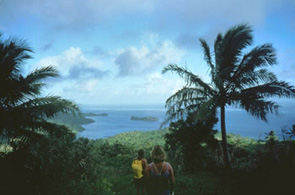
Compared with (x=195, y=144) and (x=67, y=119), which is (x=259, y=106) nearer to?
(x=195, y=144)

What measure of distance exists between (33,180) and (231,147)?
30.4ft

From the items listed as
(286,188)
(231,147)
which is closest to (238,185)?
(286,188)

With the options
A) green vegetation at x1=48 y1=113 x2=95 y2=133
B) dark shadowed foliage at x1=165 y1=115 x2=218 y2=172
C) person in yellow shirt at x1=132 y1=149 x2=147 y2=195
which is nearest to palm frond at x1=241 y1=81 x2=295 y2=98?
dark shadowed foliage at x1=165 y1=115 x2=218 y2=172

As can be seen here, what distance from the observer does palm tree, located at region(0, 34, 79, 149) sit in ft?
21.6

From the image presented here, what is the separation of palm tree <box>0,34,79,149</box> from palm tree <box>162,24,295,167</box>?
4745mm

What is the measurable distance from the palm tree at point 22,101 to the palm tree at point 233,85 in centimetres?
475

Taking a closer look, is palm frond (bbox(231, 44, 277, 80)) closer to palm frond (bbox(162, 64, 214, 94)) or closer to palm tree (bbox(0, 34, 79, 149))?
palm frond (bbox(162, 64, 214, 94))

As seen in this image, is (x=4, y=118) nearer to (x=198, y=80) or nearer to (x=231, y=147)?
(x=198, y=80)

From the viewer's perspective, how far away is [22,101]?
713cm

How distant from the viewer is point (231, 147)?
994 cm

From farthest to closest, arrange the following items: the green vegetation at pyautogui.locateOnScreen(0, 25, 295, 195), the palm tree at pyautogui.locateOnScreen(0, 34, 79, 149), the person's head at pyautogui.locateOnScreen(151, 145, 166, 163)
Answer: the palm tree at pyautogui.locateOnScreen(0, 34, 79, 149)
the green vegetation at pyautogui.locateOnScreen(0, 25, 295, 195)
the person's head at pyautogui.locateOnScreen(151, 145, 166, 163)

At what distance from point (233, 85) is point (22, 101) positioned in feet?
28.7

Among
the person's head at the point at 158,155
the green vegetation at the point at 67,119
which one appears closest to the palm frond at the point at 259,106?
the person's head at the point at 158,155

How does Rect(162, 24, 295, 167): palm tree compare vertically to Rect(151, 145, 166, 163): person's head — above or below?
above
